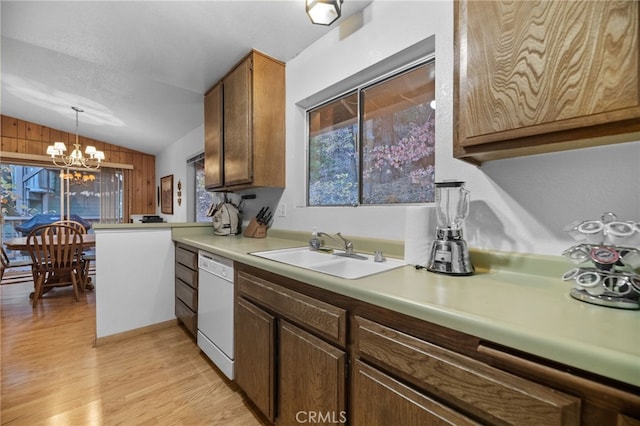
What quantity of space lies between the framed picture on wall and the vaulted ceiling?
2.00m

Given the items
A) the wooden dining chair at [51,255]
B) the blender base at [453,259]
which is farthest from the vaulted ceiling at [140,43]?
the wooden dining chair at [51,255]

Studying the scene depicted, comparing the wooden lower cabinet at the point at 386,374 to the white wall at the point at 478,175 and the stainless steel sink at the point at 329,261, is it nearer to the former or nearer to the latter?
the stainless steel sink at the point at 329,261

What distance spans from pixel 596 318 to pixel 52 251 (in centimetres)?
439

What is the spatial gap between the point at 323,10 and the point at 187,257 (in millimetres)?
1987

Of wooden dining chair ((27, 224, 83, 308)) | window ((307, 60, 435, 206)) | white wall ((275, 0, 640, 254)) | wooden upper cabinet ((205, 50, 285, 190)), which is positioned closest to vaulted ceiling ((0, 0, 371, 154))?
wooden upper cabinet ((205, 50, 285, 190))

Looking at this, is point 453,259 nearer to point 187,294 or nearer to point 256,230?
point 256,230

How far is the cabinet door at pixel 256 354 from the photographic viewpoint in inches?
48.4

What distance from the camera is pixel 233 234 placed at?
2.56m

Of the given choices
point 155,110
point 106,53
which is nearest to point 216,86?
point 106,53

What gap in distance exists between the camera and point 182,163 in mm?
4738

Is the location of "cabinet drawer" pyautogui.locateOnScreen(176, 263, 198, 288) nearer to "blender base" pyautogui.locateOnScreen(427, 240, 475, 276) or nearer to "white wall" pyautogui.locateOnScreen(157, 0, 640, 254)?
"white wall" pyautogui.locateOnScreen(157, 0, 640, 254)

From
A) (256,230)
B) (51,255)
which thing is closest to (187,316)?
(256,230)

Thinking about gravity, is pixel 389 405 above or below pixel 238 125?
below

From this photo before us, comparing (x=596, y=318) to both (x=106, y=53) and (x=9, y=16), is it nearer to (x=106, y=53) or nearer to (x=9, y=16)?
(x=106, y=53)
